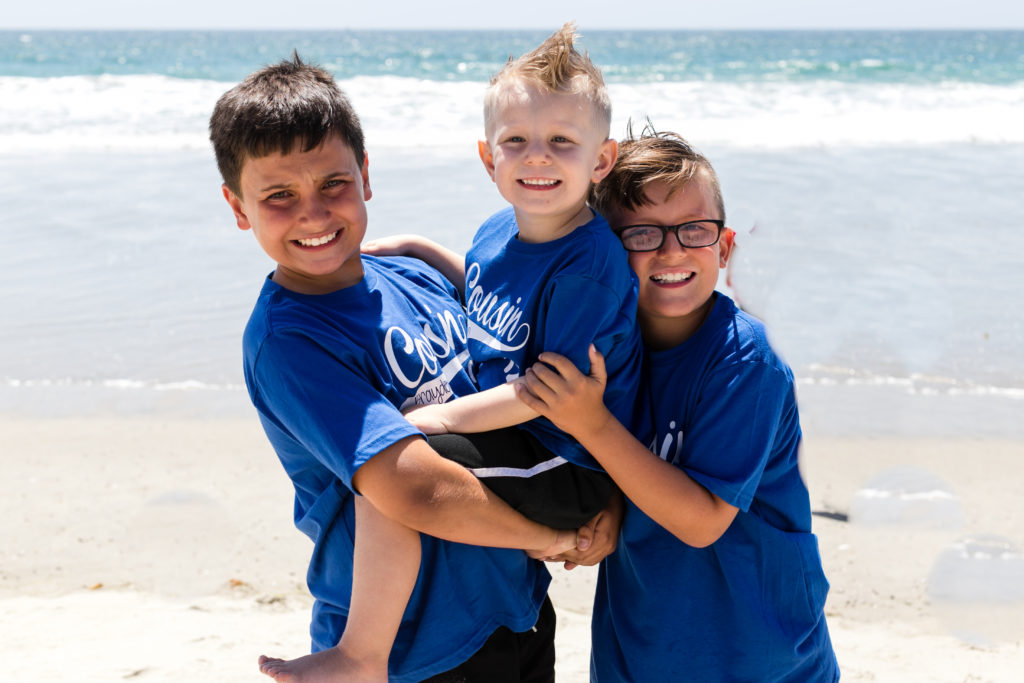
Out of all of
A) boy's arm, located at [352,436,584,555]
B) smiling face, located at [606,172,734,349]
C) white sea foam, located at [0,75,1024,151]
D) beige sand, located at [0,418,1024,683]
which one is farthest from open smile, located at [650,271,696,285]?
white sea foam, located at [0,75,1024,151]

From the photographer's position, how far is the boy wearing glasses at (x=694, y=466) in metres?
1.81

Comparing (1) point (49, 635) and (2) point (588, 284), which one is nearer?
(2) point (588, 284)

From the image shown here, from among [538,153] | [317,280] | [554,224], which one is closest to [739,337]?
[554,224]

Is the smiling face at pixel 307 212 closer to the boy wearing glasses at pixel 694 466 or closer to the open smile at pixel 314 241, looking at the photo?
the open smile at pixel 314 241

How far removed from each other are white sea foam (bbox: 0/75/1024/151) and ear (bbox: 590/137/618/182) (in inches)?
471

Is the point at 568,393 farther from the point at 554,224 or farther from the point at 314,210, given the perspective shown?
the point at 314,210

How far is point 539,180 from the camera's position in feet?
6.64

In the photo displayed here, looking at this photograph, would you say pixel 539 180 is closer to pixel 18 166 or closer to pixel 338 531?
pixel 338 531

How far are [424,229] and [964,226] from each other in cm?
452

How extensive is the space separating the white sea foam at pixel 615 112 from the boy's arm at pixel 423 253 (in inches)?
459

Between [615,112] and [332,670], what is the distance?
53.7 feet

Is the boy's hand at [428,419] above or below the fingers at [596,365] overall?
below

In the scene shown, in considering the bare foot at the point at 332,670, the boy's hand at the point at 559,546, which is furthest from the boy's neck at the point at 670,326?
the bare foot at the point at 332,670

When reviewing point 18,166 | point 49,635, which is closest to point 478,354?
point 49,635
